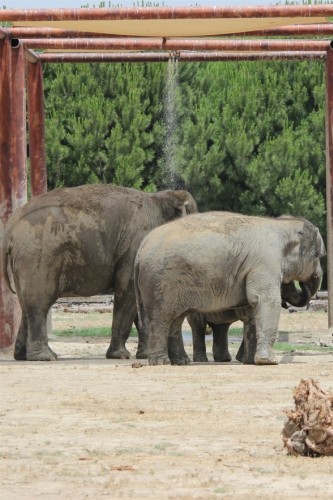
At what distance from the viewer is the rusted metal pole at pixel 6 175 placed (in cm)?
1872

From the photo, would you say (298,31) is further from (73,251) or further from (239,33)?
(73,251)

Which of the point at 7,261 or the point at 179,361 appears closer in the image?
the point at 179,361

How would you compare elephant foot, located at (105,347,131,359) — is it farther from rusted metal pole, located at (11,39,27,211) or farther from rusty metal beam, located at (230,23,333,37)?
rusty metal beam, located at (230,23,333,37)

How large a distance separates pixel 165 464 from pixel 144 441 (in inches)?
36.1

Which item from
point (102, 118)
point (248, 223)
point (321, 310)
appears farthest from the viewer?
point (102, 118)

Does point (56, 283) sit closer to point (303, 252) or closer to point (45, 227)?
point (45, 227)

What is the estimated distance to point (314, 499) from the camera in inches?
320

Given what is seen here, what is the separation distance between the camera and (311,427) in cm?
955

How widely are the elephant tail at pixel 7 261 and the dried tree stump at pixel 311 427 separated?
27.8ft

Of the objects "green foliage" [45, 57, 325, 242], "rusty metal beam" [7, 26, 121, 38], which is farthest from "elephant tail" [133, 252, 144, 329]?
"green foliage" [45, 57, 325, 242]

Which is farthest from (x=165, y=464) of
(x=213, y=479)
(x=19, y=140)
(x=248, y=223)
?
(x=19, y=140)

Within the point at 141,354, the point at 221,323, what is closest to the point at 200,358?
the point at 221,323

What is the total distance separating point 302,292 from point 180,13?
3405 mm

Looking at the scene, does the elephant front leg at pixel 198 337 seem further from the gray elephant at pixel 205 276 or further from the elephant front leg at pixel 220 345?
the gray elephant at pixel 205 276
